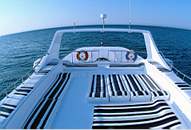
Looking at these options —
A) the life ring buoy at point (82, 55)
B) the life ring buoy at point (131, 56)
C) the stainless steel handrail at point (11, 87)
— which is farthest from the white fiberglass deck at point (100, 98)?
the life ring buoy at point (82, 55)

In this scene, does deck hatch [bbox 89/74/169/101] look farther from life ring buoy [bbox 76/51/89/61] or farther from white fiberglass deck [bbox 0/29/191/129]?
life ring buoy [bbox 76/51/89/61]

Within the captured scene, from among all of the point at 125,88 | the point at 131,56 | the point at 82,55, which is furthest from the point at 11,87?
the point at 125,88

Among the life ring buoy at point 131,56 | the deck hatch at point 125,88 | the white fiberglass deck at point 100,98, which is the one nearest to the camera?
the white fiberglass deck at point 100,98

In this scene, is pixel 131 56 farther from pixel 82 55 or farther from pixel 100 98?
pixel 100 98

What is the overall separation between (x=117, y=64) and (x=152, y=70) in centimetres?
143

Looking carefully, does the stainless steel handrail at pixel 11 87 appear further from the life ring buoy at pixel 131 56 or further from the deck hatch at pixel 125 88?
the life ring buoy at pixel 131 56

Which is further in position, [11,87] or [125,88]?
[11,87]

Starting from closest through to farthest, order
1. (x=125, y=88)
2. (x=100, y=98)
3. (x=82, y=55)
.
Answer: (x=100, y=98) → (x=125, y=88) → (x=82, y=55)

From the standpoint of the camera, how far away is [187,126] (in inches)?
146

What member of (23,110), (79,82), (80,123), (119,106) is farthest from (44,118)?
(79,82)

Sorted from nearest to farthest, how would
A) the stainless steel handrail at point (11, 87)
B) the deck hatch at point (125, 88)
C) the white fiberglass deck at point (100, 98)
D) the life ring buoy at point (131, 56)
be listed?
the white fiberglass deck at point (100, 98), the deck hatch at point (125, 88), the stainless steel handrail at point (11, 87), the life ring buoy at point (131, 56)

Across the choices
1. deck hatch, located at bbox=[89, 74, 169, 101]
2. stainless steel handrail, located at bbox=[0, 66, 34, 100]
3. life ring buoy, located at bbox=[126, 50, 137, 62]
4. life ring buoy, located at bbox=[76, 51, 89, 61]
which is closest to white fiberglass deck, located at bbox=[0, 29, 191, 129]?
deck hatch, located at bbox=[89, 74, 169, 101]

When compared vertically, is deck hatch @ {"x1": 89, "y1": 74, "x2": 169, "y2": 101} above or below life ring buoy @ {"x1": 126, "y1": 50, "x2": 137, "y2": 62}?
below

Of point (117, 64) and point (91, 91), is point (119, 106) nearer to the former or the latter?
point (91, 91)
